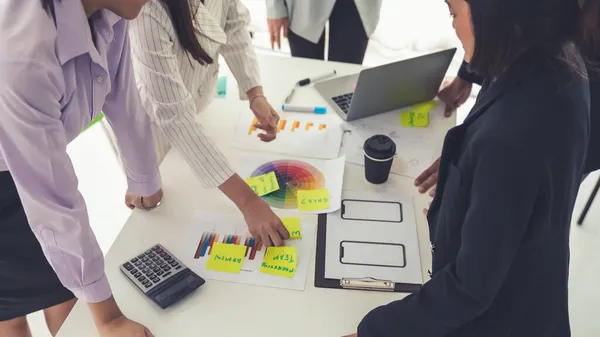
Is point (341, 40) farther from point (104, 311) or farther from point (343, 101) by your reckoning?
point (104, 311)

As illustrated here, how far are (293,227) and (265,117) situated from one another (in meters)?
0.38

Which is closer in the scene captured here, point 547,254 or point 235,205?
point 547,254

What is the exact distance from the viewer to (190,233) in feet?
3.55

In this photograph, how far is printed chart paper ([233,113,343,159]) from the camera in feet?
4.31

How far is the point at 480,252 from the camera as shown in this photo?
28.2 inches

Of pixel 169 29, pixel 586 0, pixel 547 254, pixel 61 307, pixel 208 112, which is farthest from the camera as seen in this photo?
pixel 208 112

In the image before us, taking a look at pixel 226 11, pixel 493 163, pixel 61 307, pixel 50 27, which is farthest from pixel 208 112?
pixel 493 163

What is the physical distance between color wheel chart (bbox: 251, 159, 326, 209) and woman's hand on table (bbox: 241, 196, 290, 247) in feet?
0.25

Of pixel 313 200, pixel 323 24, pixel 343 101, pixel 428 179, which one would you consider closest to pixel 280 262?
pixel 313 200

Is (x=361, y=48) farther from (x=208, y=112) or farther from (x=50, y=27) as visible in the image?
(x=50, y=27)

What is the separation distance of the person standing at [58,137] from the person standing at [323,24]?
85 centimetres

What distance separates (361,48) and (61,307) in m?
1.29

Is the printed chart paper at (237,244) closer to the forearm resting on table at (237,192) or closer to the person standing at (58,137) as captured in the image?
the forearm resting on table at (237,192)

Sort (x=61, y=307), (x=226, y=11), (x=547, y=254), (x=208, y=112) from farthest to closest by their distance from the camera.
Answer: (x=208, y=112), (x=226, y=11), (x=61, y=307), (x=547, y=254)
